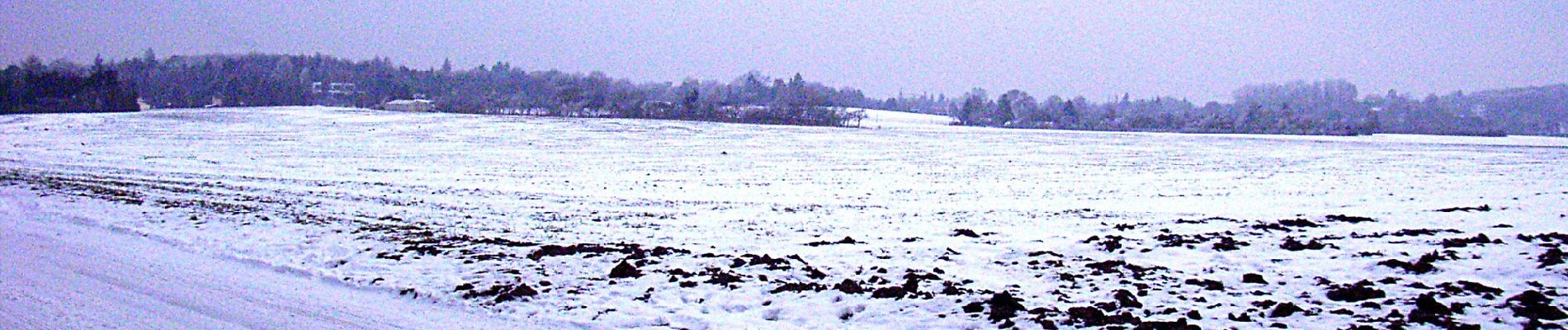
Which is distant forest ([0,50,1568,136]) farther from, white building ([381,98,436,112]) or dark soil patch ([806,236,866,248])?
dark soil patch ([806,236,866,248])

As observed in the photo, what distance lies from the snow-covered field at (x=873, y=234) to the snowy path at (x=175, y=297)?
0.55 meters

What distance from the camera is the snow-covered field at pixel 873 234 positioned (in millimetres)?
10820

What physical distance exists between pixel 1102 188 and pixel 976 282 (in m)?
21.7

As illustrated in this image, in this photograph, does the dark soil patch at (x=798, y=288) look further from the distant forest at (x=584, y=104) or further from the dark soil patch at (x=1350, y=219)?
the distant forest at (x=584, y=104)

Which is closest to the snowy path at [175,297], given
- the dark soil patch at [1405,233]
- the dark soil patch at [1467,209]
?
the dark soil patch at [1405,233]

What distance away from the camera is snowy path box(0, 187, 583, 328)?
10.5 metres

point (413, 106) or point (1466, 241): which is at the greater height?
point (1466, 241)

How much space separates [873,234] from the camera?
17.8 m

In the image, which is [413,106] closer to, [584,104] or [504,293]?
[584,104]

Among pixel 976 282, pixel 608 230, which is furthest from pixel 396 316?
pixel 608 230

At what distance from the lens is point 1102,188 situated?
106 feet

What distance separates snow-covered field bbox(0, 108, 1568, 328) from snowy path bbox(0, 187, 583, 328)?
55 centimetres

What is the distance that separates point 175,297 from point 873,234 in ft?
34.7

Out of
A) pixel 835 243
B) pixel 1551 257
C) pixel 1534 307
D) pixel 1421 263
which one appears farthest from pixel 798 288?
pixel 1551 257
